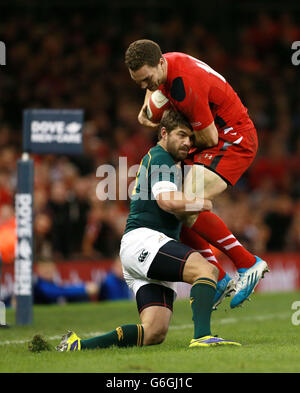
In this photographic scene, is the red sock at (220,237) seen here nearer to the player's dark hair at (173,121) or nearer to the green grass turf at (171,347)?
the green grass turf at (171,347)

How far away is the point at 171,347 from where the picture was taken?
22.8 ft

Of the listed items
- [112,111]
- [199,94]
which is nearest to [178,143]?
[199,94]

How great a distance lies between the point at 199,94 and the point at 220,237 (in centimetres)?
137

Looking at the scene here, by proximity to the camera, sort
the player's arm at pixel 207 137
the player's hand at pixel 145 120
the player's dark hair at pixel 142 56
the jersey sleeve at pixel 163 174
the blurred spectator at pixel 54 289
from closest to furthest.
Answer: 1. the jersey sleeve at pixel 163 174
2. the player's dark hair at pixel 142 56
3. the player's arm at pixel 207 137
4. the player's hand at pixel 145 120
5. the blurred spectator at pixel 54 289

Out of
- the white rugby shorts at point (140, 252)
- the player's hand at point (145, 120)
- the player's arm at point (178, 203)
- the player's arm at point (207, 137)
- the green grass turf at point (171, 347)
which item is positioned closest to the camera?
the green grass turf at point (171, 347)

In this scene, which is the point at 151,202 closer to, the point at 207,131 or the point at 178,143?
the point at 178,143

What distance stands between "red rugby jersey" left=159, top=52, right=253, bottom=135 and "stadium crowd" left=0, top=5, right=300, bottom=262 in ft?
18.7

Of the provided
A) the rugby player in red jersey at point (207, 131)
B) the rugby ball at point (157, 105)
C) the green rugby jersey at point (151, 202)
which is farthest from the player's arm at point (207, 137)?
the rugby ball at point (157, 105)

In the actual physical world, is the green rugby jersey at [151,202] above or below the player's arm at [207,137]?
below

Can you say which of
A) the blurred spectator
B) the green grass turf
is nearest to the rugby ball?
the green grass turf

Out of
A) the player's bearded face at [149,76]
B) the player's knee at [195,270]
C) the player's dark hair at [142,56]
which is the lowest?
the player's knee at [195,270]

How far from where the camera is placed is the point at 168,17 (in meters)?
22.8

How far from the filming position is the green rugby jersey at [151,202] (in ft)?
22.8
